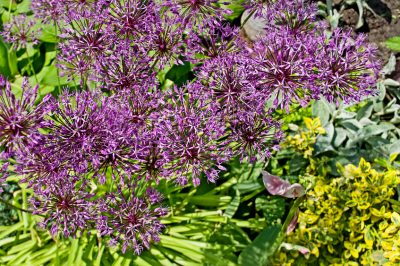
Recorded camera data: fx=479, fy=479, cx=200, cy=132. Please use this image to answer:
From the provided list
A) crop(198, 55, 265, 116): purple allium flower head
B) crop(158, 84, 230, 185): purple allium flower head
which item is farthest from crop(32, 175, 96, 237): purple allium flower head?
crop(198, 55, 265, 116): purple allium flower head

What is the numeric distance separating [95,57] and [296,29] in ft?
3.61

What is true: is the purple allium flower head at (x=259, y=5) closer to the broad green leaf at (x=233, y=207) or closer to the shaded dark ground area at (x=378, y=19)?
the broad green leaf at (x=233, y=207)

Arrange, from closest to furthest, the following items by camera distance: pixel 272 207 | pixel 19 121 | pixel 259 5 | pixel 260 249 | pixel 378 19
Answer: pixel 19 121, pixel 259 5, pixel 260 249, pixel 272 207, pixel 378 19

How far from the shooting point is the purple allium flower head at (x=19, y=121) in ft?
6.97

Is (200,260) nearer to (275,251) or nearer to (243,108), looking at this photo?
(275,251)

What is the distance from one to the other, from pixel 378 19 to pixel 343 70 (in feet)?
9.44

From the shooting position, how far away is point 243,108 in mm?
2432

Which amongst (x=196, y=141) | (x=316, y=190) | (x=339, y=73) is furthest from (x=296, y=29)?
(x=316, y=190)

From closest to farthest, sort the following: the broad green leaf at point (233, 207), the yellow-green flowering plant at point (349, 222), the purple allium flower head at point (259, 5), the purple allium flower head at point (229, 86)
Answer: the purple allium flower head at point (229, 86)
the purple allium flower head at point (259, 5)
the yellow-green flowering plant at point (349, 222)
the broad green leaf at point (233, 207)

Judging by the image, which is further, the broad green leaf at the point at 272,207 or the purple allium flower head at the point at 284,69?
the broad green leaf at the point at 272,207

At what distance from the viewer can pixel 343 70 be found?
7.67 feet

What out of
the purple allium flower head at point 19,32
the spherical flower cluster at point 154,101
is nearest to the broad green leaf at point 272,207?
the spherical flower cluster at point 154,101

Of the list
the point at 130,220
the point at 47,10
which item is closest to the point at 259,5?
the point at 130,220

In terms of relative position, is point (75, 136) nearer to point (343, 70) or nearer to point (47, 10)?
point (343, 70)
